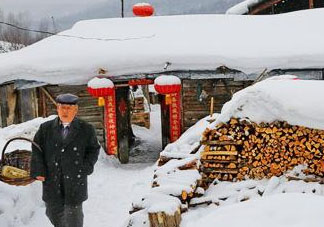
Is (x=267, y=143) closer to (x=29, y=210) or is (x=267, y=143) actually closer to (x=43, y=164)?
(x=43, y=164)

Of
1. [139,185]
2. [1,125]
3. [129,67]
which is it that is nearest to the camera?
[139,185]

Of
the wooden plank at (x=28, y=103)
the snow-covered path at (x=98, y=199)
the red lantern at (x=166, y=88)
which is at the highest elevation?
the red lantern at (x=166, y=88)

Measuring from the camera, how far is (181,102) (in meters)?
12.8

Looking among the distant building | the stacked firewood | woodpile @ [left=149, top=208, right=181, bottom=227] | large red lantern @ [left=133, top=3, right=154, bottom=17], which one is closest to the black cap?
woodpile @ [left=149, top=208, right=181, bottom=227]

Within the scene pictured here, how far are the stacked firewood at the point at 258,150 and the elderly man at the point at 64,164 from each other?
2.69 m

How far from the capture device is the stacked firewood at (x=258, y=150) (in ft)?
21.5

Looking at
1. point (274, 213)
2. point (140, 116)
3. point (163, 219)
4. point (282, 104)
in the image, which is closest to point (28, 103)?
point (140, 116)

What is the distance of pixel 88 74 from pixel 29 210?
6.02m

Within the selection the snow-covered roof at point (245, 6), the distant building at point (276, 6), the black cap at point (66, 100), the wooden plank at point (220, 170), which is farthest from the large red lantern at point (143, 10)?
the black cap at point (66, 100)

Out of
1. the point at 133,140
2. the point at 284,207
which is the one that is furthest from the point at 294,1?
the point at 284,207

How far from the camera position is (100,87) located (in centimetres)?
1166

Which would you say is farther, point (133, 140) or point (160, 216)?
point (133, 140)

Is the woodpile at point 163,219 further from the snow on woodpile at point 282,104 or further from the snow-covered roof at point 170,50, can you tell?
the snow-covered roof at point 170,50

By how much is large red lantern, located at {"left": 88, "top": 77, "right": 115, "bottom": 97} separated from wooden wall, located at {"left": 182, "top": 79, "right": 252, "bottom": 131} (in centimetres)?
233
